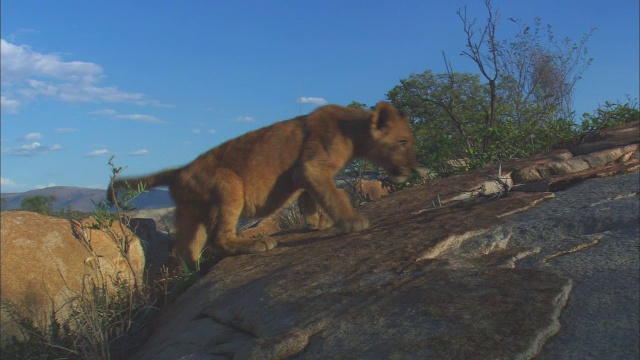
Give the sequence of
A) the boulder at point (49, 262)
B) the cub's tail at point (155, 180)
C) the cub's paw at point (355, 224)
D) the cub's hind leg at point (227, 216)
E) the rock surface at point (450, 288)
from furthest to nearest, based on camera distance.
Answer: the cub's tail at point (155, 180) < the cub's hind leg at point (227, 216) < the cub's paw at point (355, 224) < the boulder at point (49, 262) < the rock surface at point (450, 288)

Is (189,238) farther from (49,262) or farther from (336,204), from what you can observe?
(336,204)

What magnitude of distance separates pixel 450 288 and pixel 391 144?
3694 millimetres

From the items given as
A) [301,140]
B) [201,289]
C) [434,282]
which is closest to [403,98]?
[301,140]

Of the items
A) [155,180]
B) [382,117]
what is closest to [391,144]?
[382,117]

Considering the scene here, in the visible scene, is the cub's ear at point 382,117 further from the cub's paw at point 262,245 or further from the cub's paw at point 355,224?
the cub's paw at point 262,245

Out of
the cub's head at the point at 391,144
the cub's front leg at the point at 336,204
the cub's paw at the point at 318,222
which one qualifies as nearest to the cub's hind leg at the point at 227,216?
the cub's front leg at the point at 336,204

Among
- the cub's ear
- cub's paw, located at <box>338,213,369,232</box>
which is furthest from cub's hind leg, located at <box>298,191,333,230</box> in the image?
the cub's ear

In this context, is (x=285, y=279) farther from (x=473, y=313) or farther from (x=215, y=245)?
(x=215, y=245)

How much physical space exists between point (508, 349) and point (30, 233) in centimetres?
471

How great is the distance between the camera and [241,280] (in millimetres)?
4895

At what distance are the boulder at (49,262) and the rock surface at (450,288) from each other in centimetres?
99

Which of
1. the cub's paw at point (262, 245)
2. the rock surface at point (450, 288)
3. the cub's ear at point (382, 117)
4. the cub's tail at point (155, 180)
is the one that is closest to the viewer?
the rock surface at point (450, 288)

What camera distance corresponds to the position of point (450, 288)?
325 centimetres

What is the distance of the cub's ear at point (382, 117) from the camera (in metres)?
6.66
